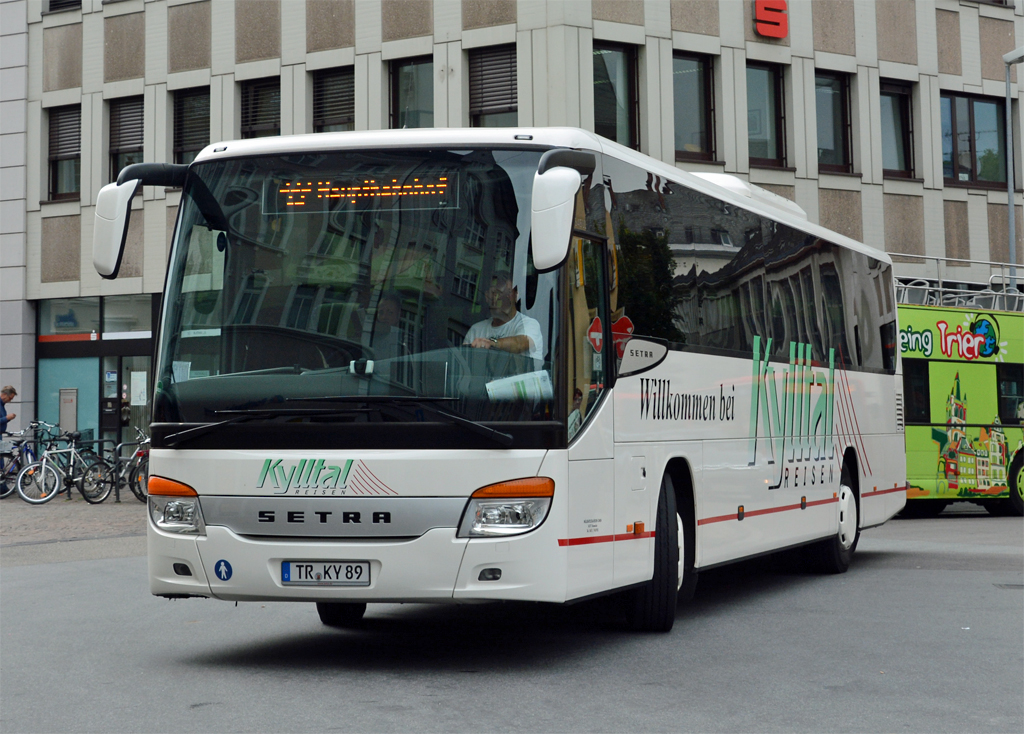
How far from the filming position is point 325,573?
24.9ft

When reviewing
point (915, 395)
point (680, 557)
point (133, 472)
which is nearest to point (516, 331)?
point (680, 557)

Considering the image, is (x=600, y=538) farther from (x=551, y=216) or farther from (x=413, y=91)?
(x=413, y=91)

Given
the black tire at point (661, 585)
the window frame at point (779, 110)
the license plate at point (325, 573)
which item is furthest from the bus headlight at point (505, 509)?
the window frame at point (779, 110)

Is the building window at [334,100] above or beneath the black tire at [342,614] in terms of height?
above

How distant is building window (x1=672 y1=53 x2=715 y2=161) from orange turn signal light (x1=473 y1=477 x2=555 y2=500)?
62.1ft

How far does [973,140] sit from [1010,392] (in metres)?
9.33

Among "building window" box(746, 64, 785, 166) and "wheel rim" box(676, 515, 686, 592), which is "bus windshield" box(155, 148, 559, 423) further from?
"building window" box(746, 64, 785, 166)

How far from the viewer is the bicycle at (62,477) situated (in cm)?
2358

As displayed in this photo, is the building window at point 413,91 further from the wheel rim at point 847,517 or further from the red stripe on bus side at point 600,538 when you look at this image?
the red stripe on bus side at point 600,538

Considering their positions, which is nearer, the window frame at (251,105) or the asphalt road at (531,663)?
the asphalt road at (531,663)

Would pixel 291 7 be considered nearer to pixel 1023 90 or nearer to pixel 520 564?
pixel 1023 90

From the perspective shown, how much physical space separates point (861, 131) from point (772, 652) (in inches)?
834

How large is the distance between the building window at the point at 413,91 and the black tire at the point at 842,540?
46.2ft

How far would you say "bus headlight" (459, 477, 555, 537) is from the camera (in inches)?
294
